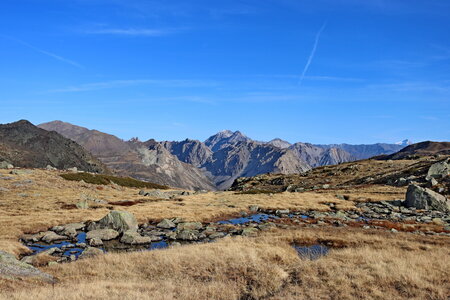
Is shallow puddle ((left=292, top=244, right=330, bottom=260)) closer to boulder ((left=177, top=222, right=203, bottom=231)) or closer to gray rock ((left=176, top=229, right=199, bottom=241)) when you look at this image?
gray rock ((left=176, top=229, right=199, bottom=241))

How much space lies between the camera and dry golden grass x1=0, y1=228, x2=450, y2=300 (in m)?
14.1

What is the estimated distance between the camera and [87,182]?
76438 millimetres

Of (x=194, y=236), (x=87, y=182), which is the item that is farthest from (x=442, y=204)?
(x=87, y=182)

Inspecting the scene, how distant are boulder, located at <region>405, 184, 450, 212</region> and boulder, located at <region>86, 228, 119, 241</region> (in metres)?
46.3

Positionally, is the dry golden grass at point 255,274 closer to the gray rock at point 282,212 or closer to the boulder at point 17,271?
the boulder at point 17,271

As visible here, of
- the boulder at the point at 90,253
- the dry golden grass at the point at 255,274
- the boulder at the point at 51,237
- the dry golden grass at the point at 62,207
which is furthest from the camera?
the dry golden grass at the point at 62,207

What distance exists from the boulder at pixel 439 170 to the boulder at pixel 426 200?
22.7 meters

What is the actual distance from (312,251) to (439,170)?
63465 millimetres

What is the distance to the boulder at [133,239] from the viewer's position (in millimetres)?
29094

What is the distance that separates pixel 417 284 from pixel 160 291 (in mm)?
12541

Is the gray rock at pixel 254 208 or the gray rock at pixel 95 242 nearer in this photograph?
the gray rock at pixel 95 242

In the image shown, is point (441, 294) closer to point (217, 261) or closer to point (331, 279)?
point (331, 279)

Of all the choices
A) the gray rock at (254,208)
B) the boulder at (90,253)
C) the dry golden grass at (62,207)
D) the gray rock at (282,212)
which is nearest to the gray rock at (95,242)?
the boulder at (90,253)

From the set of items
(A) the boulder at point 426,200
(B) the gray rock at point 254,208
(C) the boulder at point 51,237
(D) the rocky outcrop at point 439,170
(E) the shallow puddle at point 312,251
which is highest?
(D) the rocky outcrop at point 439,170
